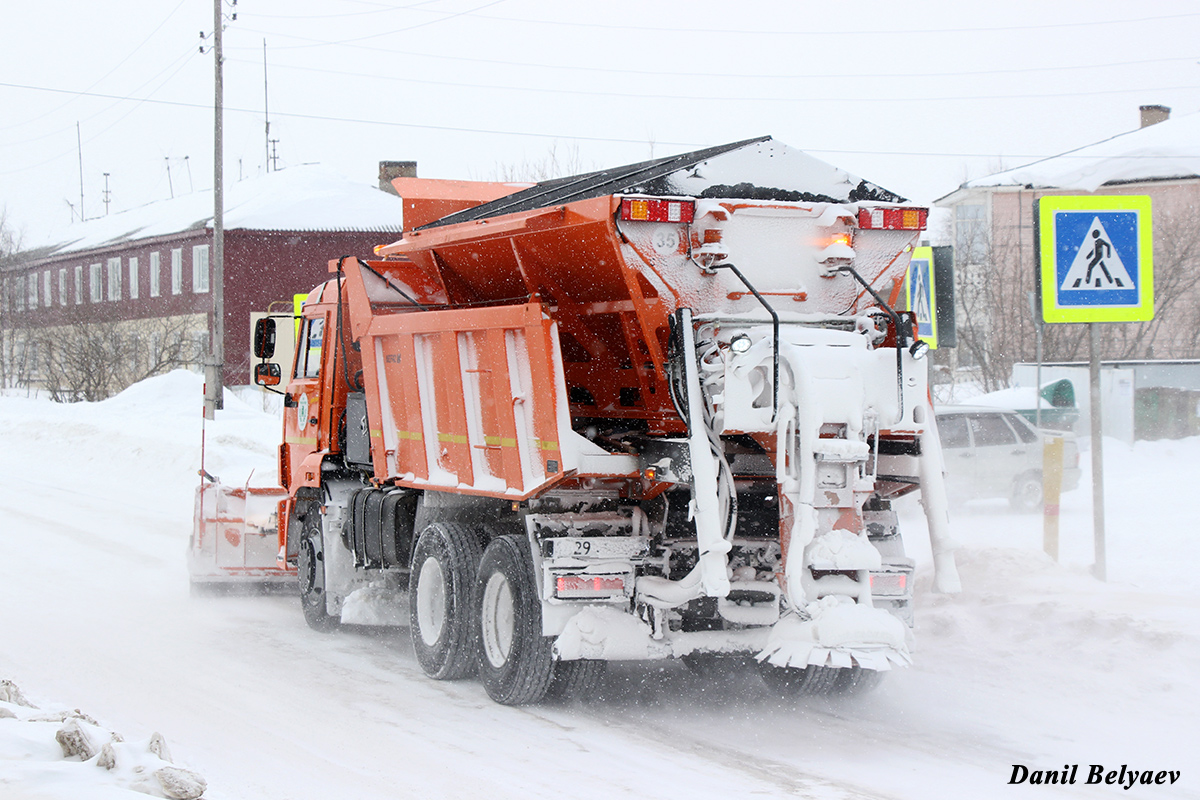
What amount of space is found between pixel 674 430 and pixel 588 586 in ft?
3.68

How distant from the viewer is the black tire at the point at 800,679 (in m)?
7.54

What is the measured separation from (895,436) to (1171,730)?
6.48ft

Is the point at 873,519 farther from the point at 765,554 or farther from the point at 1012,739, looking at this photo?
the point at 1012,739

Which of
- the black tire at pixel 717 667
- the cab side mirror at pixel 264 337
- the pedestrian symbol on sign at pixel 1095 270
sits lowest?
the black tire at pixel 717 667

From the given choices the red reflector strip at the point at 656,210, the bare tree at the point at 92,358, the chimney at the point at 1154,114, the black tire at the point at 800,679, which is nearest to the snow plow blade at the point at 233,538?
the black tire at the point at 800,679

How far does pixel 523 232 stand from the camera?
7.23m

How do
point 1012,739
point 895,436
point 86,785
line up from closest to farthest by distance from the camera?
1. point 86,785
2. point 1012,739
3. point 895,436

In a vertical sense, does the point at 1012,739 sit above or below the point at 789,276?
below

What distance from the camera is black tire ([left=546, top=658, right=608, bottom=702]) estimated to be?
7.11 m

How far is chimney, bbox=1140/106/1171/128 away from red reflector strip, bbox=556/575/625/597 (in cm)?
4175

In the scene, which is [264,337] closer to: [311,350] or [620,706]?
[311,350]

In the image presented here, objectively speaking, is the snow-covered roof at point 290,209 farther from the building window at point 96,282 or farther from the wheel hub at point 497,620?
the wheel hub at point 497,620

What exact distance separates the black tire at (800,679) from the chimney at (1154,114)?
133ft

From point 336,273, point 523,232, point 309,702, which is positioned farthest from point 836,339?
point 336,273
